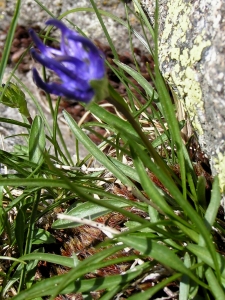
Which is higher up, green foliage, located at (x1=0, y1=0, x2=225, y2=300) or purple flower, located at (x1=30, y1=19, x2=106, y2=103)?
purple flower, located at (x1=30, y1=19, x2=106, y2=103)

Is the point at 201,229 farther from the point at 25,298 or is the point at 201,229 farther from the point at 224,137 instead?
the point at 25,298

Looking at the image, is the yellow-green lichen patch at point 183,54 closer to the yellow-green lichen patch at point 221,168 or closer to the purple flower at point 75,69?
the yellow-green lichen patch at point 221,168

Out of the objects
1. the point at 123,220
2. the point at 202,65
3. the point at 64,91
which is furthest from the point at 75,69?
the point at 123,220

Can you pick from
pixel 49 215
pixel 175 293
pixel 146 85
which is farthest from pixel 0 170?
pixel 175 293

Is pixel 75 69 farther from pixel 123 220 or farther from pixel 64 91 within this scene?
pixel 123 220

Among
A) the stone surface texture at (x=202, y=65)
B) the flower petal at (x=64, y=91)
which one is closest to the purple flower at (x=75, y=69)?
the flower petal at (x=64, y=91)

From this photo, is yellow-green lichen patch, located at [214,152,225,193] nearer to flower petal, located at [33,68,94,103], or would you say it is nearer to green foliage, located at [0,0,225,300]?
green foliage, located at [0,0,225,300]

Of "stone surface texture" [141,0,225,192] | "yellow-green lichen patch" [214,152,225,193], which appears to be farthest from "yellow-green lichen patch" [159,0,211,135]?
"yellow-green lichen patch" [214,152,225,193]
